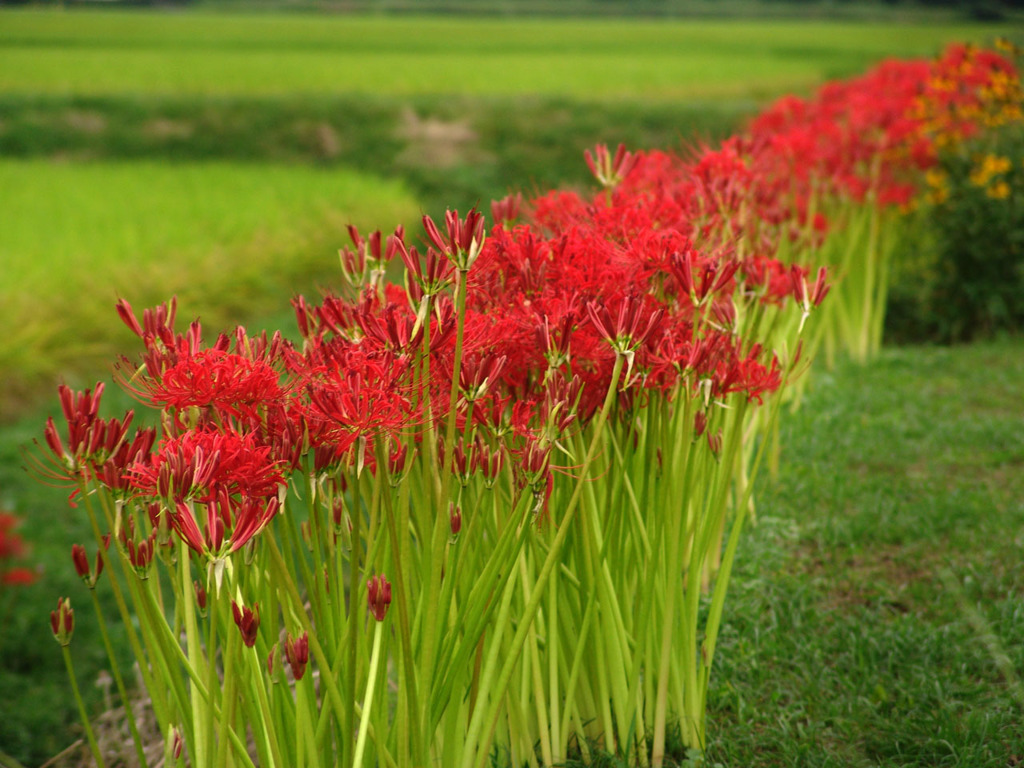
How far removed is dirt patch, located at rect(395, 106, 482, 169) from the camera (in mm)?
11945

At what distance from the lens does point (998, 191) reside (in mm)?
5191

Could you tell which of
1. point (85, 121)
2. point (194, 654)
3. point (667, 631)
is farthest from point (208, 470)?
point (85, 121)

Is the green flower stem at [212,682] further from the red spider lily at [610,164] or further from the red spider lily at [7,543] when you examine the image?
the red spider lily at [7,543]

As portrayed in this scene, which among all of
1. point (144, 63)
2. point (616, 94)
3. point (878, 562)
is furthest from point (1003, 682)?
point (144, 63)

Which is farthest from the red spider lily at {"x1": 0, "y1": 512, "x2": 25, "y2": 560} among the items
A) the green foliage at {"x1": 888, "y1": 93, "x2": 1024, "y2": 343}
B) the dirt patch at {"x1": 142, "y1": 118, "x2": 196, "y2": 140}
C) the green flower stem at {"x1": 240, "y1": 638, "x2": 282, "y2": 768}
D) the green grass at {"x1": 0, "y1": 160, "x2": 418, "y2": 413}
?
the dirt patch at {"x1": 142, "y1": 118, "x2": 196, "y2": 140}

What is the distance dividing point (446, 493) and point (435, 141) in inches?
457

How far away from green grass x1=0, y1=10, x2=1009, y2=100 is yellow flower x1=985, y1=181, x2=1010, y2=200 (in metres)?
5.38

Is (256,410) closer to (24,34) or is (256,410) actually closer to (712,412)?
(712,412)

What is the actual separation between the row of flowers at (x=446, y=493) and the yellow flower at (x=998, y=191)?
149 inches

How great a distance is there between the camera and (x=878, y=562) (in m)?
2.72

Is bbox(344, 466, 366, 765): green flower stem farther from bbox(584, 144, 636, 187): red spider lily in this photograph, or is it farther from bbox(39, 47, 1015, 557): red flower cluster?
bbox(584, 144, 636, 187): red spider lily

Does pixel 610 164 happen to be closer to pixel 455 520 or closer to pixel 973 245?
pixel 455 520

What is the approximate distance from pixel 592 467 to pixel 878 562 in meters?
1.41

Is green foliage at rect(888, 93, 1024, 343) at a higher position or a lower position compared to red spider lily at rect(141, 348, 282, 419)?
lower
